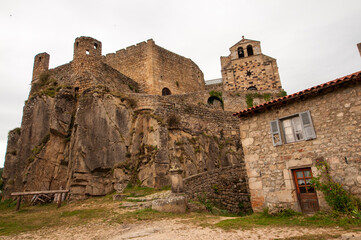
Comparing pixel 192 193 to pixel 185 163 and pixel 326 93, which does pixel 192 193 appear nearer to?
pixel 185 163

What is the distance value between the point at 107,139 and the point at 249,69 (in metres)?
21.0

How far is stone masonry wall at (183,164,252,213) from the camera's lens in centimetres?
1269

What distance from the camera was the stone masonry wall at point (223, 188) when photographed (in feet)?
41.6

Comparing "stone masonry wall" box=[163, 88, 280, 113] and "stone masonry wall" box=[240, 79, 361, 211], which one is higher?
"stone masonry wall" box=[163, 88, 280, 113]

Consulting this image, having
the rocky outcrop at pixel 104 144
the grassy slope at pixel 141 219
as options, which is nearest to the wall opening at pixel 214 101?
the rocky outcrop at pixel 104 144

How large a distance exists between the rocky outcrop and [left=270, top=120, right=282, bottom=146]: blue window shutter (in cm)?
627

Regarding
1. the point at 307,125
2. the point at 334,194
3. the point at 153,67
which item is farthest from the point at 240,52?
the point at 334,194

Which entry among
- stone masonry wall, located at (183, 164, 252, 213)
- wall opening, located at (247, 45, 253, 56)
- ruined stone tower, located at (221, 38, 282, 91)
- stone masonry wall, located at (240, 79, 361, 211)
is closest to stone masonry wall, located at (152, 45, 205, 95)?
ruined stone tower, located at (221, 38, 282, 91)

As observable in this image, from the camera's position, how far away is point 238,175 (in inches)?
589

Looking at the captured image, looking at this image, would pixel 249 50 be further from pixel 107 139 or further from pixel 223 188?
pixel 107 139

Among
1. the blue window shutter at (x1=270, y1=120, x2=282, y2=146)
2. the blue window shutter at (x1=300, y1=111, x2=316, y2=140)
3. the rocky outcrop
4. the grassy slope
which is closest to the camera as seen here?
the grassy slope

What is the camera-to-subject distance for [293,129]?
9.94 meters

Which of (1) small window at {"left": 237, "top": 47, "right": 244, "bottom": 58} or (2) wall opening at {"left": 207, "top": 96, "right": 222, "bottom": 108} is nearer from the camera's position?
(2) wall opening at {"left": 207, "top": 96, "right": 222, "bottom": 108}

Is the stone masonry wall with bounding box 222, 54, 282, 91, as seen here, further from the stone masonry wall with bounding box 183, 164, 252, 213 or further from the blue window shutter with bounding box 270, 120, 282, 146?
the blue window shutter with bounding box 270, 120, 282, 146
